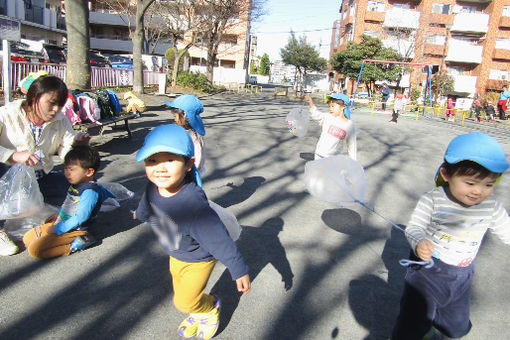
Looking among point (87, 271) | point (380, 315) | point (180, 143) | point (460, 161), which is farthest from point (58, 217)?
point (460, 161)

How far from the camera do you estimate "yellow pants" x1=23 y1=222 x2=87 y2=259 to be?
2.90 meters

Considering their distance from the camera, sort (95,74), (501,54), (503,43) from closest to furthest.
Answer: (95,74) < (501,54) < (503,43)

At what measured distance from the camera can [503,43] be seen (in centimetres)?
3853

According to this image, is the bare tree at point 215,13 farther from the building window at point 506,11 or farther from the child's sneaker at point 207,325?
the building window at point 506,11

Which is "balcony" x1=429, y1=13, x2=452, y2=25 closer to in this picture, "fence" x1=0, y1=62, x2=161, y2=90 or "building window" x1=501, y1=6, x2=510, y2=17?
"building window" x1=501, y1=6, x2=510, y2=17

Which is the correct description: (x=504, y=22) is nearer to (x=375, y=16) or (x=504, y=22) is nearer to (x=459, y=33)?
(x=459, y=33)

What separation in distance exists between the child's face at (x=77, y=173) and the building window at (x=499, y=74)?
46.4 metres

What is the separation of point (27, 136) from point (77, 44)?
584 centimetres

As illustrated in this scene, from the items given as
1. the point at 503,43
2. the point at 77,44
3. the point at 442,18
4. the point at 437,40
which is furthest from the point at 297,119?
the point at 503,43

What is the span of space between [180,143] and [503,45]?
47869 millimetres

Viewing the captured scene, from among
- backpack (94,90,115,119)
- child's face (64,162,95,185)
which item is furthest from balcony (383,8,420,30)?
child's face (64,162,95,185)

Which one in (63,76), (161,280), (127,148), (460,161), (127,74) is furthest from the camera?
(127,74)

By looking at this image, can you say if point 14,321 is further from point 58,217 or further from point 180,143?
point 180,143

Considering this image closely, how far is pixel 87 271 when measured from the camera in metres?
2.86
